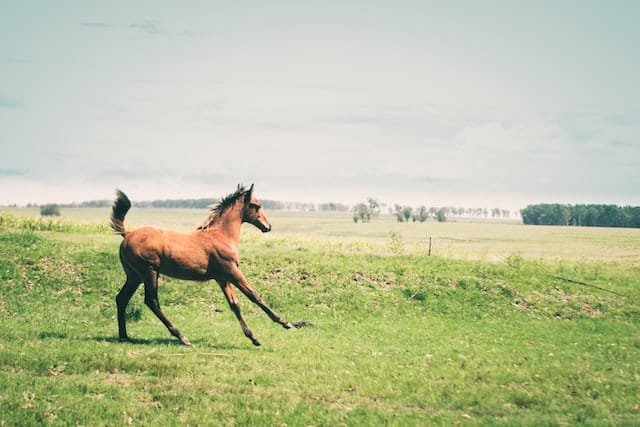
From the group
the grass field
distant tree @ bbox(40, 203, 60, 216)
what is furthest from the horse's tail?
distant tree @ bbox(40, 203, 60, 216)

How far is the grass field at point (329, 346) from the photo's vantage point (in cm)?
1077

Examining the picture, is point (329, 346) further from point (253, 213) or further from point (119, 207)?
point (119, 207)

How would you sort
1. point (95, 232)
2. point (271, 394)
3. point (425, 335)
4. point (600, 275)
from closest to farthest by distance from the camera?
point (271, 394)
point (425, 335)
point (600, 275)
point (95, 232)

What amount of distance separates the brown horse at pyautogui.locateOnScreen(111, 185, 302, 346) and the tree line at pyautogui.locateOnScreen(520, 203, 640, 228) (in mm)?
115265

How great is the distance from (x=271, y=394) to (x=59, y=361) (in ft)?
16.1

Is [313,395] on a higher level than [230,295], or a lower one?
lower

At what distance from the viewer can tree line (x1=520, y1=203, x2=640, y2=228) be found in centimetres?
11756

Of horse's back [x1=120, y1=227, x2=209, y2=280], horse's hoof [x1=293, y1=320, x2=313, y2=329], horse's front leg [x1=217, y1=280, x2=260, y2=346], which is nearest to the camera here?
horse's back [x1=120, y1=227, x2=209, y2=280]

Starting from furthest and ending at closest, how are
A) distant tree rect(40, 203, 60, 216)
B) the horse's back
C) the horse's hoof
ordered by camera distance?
distant tree rect(40, 203, 60, 216)
the horse's hoof
the horse's back

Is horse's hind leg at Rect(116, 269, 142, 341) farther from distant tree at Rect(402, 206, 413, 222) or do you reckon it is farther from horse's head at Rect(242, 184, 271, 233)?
distant tree at Rect(402, 206, 413, 222)

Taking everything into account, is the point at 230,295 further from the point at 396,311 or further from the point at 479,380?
the point at 396,311

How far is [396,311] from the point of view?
23156 millimetres

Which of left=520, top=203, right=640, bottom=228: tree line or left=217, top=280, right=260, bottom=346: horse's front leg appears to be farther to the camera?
left=520, top=203, right=640, bottom=228: tree line

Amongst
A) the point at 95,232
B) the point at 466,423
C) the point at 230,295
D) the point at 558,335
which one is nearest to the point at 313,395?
the point at 466,423
